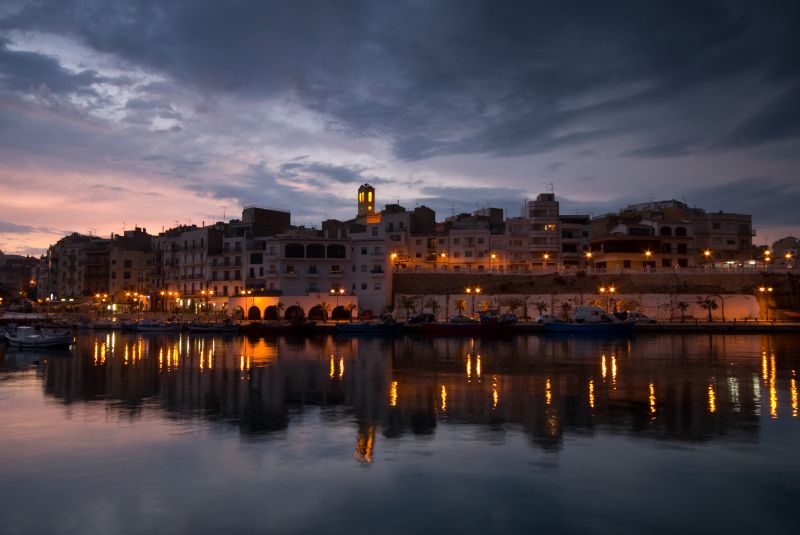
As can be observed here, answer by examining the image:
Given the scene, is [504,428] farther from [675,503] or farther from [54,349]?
[54,349]

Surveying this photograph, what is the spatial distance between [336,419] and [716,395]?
44.3 ft

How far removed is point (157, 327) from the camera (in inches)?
2697

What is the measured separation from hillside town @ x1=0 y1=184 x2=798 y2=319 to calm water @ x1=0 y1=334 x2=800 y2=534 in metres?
41.9

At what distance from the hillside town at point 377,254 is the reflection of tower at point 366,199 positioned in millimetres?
7849

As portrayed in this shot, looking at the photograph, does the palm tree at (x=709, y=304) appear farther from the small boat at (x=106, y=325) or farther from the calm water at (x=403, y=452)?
the small boat at (x=106, y=325)

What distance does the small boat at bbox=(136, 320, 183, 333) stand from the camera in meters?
68.3

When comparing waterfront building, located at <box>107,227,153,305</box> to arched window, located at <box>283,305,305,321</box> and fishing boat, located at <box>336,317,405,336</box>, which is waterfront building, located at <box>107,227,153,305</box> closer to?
arched window, located at <box>283,305,305,321</box>

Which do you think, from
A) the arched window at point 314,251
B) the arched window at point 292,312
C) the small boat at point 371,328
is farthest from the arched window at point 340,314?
the small boat at point 371,328

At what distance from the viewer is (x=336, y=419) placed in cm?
1834

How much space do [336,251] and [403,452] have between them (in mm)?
57853

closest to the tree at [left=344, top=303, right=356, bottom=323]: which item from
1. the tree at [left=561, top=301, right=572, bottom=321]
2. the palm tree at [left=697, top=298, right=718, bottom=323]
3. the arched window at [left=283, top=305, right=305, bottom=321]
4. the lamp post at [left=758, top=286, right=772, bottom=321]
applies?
the arched window at [left=283, top=305, right=305, bottom=321]

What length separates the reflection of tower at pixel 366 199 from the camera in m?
105

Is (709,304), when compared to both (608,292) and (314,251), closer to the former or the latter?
(608,292)

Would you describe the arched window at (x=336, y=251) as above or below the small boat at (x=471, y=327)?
above
